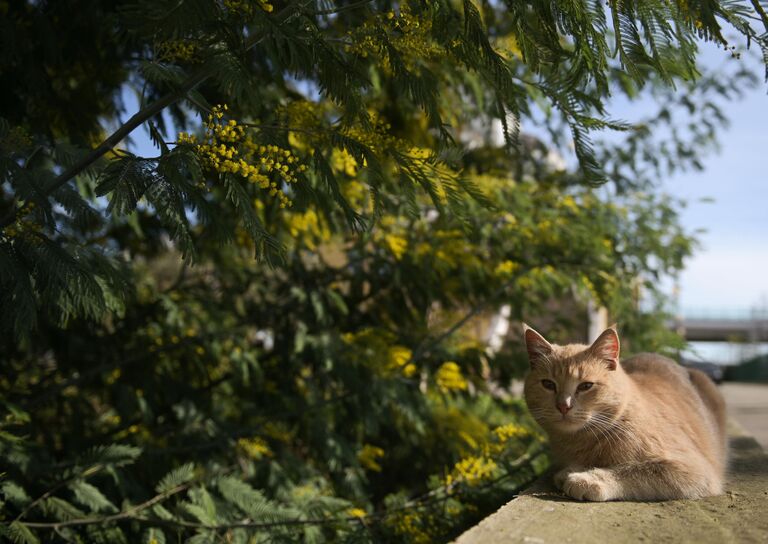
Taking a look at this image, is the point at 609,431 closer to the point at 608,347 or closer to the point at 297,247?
the point at 608,347

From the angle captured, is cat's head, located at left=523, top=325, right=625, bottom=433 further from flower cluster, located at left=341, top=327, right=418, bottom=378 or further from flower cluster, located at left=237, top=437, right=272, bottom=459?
flower cluster, located at left=237, top=437, right=272, bottom=459

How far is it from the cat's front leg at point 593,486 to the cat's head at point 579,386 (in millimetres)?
204

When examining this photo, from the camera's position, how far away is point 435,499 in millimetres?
3617

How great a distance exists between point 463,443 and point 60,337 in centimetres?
290

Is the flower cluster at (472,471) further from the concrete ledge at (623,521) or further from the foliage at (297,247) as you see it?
the concrete ledge at (623,521)

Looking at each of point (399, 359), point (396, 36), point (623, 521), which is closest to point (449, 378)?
point (399, 359)

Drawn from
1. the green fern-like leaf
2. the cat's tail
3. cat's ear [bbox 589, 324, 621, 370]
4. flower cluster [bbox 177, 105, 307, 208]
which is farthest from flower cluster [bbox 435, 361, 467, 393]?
flower cluster [bbox 177, 105, 307, 208]

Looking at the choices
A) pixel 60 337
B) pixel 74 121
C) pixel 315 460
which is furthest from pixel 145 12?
pixel 315 460

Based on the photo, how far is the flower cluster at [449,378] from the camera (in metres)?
4.87

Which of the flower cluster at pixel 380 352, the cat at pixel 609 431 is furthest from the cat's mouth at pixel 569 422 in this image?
the flower cluster at pixel 380 352

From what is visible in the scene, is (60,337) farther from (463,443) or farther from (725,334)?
(725,334)

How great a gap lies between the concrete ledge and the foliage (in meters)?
1.07

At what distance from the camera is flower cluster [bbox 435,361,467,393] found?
4.87m

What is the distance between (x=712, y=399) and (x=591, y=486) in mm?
1539
